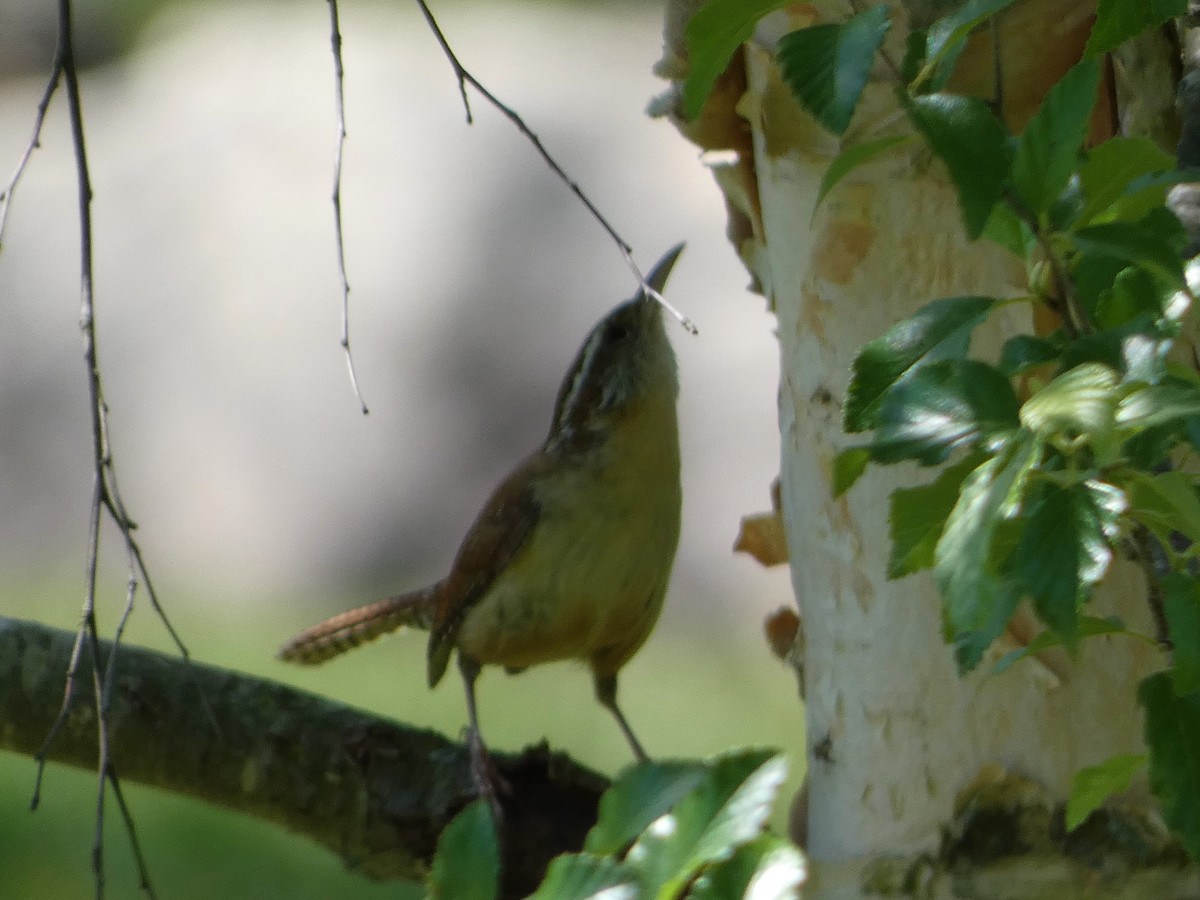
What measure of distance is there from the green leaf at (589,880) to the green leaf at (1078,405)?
47 centimetres

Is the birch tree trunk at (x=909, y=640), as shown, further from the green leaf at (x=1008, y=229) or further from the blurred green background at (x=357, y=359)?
the blurred green background at (x=357, y=359)

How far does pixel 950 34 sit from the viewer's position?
1233 mm

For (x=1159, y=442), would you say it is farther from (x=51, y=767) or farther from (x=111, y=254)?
(x=111, y=254)

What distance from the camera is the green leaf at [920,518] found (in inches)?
47.0

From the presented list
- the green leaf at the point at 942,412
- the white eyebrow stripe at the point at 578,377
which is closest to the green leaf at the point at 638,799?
the green leaf at the point at 942,412

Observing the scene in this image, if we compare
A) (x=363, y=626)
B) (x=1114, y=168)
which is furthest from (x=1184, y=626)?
(x=363, y=626)

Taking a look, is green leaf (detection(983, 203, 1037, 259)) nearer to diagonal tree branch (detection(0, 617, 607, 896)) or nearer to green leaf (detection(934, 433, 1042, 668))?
green leaf (detection(934, 433, 1042, 668))

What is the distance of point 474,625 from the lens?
3.08m

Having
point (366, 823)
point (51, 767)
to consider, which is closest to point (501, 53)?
point (51, 767)

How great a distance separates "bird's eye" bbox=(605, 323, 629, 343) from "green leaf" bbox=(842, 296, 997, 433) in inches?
79.1

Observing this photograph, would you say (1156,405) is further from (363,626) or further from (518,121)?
(363,626)

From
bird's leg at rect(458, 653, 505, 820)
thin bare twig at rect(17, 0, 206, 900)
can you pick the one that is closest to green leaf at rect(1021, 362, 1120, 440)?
thin bare twig at rect(17, 0, 206, 900)

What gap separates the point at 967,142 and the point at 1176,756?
54cm

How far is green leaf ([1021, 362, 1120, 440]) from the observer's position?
3.10 feet
